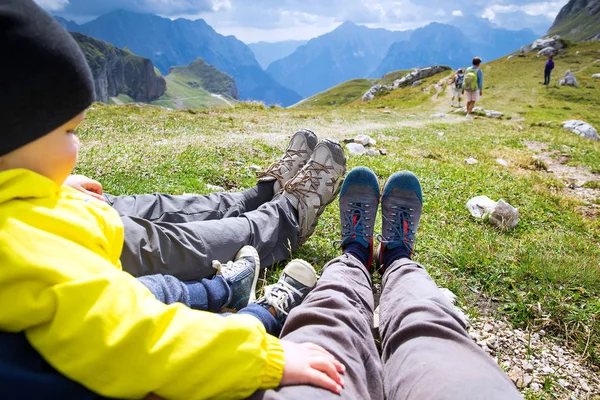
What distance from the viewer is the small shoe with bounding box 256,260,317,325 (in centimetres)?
273

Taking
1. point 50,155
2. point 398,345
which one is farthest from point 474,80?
point 50,155

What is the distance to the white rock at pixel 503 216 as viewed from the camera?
5.08 meters

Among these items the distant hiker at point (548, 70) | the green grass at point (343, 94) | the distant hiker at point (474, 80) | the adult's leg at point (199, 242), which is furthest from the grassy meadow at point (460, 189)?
the green grass at point (343, 94)

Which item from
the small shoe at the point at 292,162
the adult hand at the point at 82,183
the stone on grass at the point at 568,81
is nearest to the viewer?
the adult hand at the point at 82,183

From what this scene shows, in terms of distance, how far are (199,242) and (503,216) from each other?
166 inches

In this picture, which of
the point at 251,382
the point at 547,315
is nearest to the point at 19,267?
the point at 251,382

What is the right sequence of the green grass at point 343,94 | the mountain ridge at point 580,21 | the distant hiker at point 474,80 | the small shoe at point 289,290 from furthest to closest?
the mountain ridge at point 580,21
the green grass at point 343,94
the distant hiker at point 474,80
the small shoe at point 289,290

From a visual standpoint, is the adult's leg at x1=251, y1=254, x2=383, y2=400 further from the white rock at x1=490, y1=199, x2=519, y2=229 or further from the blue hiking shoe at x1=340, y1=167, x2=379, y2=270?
the white rock at x1=490, y1=199, x2=519, y2=229

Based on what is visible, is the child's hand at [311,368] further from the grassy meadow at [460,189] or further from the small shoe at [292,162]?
the small shoe at [292,162]

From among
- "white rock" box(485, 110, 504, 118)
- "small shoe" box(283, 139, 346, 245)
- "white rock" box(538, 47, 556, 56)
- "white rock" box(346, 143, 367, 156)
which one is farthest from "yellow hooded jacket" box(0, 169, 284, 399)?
"white rock" box(538, 47, 556, 56)

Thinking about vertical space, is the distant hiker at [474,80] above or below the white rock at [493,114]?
above

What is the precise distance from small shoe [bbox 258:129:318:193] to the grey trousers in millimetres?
265

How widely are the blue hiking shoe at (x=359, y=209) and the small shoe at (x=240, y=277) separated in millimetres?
1223

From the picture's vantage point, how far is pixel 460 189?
22.2 feet
